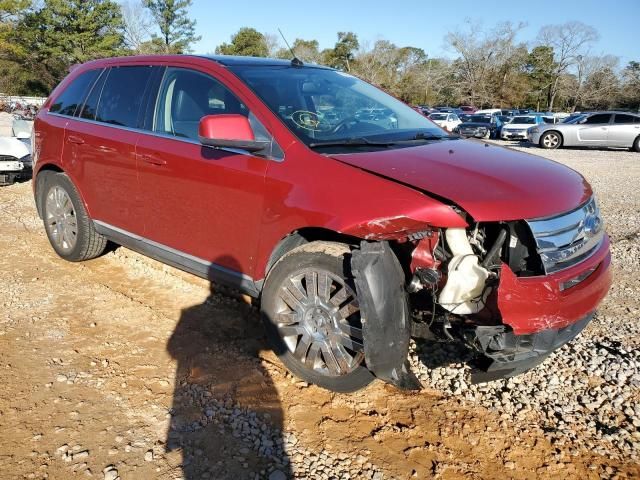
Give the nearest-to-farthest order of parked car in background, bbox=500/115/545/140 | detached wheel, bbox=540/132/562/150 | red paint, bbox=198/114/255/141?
red paint, bbox=198/114/255/141 → detached wheel, bbox=540/132/562/150 → parked car in background, bbox=500/115/545/140

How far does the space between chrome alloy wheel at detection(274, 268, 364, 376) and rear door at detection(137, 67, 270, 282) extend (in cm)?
43

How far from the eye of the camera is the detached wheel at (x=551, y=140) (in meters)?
19.9

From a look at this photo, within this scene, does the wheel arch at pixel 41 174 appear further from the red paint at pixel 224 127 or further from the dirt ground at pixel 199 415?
the red paint at pixel 224 127

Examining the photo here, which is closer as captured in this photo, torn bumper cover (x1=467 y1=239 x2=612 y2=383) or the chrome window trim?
torn bumper cover (x1=467 y1=239 x2=612 y2=383)

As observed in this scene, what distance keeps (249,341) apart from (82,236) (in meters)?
2.21

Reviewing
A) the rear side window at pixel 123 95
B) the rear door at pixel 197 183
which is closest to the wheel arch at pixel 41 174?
the rear side window at pixel 123 95

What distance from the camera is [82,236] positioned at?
4699mm

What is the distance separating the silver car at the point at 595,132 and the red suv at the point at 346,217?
59.8ft

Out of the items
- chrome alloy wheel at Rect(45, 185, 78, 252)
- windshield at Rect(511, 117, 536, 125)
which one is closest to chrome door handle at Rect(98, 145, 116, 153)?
chrome alloy wheel at Rect(45, 185, 78, 252)

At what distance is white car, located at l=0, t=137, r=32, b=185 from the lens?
8.78 meters

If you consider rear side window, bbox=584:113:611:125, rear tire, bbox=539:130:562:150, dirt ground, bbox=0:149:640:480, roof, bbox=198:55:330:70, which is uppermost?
rear side window, bbox=584:113:611:125

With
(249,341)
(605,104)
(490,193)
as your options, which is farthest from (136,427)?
(605,104)

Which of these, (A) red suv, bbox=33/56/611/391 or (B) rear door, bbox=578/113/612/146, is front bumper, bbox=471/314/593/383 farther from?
(B) rear door, bbox=578/113/612/146

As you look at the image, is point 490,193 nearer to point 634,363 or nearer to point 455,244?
point 455,244
